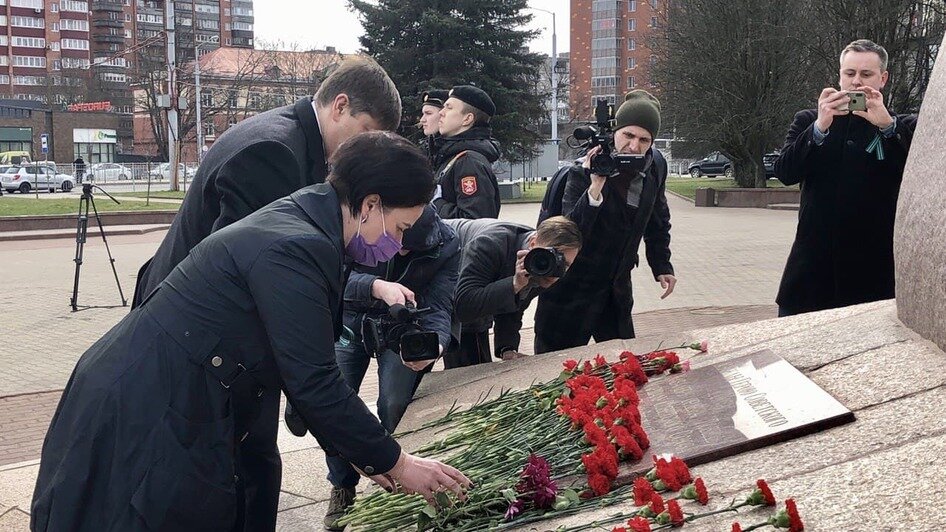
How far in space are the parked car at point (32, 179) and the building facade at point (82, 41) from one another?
4609 centimetres

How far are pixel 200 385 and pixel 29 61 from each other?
10980cm

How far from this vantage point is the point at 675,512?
7.98 feet

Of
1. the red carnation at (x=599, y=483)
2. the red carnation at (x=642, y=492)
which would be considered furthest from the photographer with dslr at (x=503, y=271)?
the red carnation at (x=642, y=492)

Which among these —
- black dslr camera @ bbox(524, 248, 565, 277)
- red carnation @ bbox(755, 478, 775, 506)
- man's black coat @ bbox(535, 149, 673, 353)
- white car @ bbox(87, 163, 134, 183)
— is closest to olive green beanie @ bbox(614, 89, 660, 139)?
man's black coat @ bbox(535, 149, 673, 353)

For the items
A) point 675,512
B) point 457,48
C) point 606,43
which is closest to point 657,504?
point 675,512

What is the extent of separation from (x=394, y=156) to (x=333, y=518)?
1.97 meters

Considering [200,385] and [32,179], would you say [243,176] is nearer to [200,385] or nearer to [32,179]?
[200,385]

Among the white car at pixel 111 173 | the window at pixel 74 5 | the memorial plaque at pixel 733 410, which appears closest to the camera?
the memorial plaque at pixel 733 410

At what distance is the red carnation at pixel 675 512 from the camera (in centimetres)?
243

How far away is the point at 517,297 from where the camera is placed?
14.5 feet

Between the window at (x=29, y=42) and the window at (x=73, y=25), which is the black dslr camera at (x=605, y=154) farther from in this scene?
the window at (x=73, y=25)

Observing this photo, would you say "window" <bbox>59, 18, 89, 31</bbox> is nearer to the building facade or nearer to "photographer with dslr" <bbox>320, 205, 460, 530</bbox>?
the building facade

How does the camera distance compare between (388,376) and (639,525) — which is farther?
(388,376)

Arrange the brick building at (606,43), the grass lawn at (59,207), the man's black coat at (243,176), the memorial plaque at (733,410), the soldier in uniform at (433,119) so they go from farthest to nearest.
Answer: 1. the brick building at (606,43)
2. the grass lawn at (59,207)
3. the soldier in uniform at (433,119)
4. the man's black coat at (243,176)
5. the memorial plaque at (733,410)
